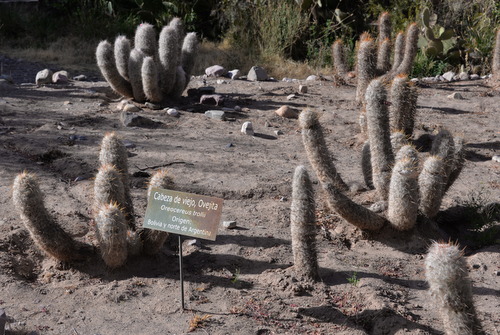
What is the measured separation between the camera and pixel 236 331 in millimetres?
3678

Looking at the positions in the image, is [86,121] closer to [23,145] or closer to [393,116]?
[23,145]

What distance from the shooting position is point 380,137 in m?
4.93

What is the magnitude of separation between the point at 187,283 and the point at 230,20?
8.81 meters

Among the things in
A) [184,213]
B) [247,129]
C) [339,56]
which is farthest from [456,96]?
[184,213]

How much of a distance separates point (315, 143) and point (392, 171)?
645 mm

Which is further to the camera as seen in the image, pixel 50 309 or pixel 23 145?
pixel 23 145

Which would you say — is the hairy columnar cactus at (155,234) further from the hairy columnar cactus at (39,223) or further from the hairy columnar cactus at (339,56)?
the hairy columnar cactus at (339,56)

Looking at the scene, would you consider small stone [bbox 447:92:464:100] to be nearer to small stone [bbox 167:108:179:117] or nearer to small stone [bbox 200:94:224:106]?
small stone [bbox 200:94:224:106]

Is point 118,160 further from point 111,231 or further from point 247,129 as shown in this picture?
point 247,129

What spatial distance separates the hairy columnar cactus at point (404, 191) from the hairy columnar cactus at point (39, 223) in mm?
2250

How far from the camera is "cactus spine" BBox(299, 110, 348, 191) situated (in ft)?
15.9

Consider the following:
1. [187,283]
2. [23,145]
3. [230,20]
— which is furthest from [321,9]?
[187,283]

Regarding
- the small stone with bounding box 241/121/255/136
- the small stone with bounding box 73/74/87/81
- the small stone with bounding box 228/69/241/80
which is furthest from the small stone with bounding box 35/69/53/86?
the small stone with bounding box 241/121/255/136

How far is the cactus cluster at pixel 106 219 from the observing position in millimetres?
3998
